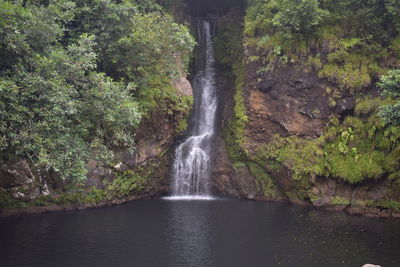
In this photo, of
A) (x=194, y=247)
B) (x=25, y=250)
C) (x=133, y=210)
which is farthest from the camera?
(x=133, y=210)

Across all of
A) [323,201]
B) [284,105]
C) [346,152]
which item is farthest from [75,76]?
[346,152]

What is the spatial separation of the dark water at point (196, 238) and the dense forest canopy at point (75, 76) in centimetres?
296

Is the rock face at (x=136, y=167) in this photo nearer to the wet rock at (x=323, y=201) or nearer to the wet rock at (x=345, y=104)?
the wet rock at (x=323, y=201)

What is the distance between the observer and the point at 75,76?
17766mm

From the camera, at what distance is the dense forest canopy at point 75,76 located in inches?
588

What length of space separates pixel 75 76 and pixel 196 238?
9.92 metres

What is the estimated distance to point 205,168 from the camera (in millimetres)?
26094

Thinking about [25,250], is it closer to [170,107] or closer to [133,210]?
[133,210]

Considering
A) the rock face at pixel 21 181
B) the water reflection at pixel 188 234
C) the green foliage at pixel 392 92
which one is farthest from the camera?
the rock face at pixel 21 181

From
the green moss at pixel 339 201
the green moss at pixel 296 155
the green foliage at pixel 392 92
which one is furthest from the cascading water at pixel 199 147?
the green foliage at pixel 392 92

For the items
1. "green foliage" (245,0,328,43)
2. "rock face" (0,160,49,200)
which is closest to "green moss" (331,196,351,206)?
Result: "green foliage" (245,0,328,43)

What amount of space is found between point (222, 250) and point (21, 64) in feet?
39.0

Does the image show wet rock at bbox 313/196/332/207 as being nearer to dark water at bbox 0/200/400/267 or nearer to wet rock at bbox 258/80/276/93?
dark water at bbox 0/200/400/267

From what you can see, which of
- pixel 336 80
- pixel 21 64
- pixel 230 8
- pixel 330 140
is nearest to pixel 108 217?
pixel 21 64
